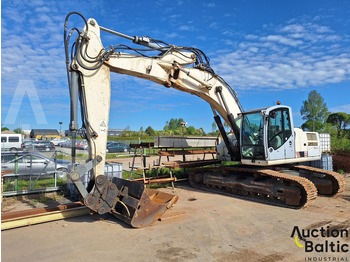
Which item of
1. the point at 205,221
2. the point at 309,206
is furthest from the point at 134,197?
the point at 309,206

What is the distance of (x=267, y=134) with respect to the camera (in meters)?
7.94

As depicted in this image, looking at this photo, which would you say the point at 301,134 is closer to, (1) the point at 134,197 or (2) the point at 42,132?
(1) the point at 134,197

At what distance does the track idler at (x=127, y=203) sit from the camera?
223 inches

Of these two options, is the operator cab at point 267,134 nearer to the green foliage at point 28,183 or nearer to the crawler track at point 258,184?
the crawler track at point 258,184

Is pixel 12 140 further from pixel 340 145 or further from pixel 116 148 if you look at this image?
pixel 340 145

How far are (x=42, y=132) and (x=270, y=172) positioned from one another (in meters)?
57.7

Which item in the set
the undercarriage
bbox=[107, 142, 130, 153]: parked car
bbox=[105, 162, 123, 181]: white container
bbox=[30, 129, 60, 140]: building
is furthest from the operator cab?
bbox=[30, 129, 60, 140]: building

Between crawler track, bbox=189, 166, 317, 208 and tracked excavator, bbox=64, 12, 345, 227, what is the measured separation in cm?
3

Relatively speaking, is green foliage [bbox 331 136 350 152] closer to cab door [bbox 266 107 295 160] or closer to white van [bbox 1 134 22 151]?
cab door [bbox 266 107 295 160]

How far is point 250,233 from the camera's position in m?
5.36

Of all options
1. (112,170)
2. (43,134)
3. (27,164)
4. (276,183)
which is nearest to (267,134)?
(276,183)

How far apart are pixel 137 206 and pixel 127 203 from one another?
0.35 metres

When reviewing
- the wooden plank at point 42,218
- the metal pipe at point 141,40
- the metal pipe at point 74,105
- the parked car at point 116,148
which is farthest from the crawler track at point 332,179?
the parked car at point 116,148

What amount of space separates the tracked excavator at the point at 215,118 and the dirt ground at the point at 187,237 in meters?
0.49
